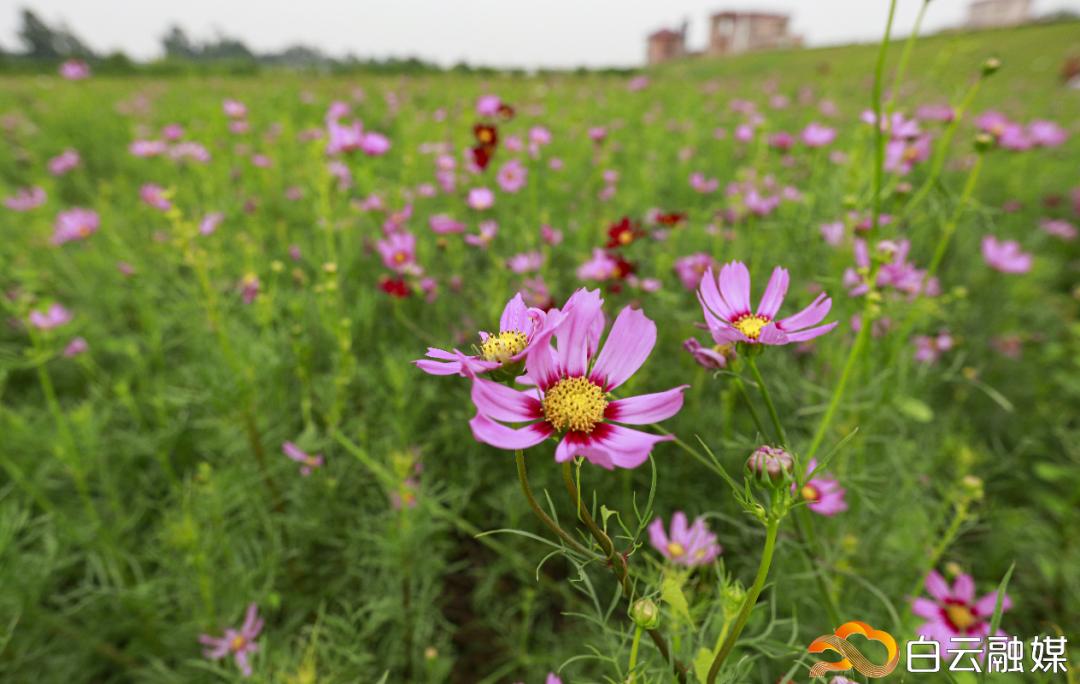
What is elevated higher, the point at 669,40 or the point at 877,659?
the point at 669,40

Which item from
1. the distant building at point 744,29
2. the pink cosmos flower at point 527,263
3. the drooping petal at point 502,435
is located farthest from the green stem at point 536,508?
the distant building at point 744,29

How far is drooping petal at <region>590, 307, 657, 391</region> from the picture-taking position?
0.51 m

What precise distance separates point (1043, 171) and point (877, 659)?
365cm

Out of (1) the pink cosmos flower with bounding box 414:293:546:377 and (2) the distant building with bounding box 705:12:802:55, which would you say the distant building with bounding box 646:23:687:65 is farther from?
(1) the pink cosmos flower with bounding box 414:293:546:377

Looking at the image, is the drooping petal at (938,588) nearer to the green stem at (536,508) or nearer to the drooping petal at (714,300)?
the drooping petal at (714,300)

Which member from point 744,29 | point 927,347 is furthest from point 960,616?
point 744,29

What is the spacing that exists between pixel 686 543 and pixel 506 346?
823 millimetres

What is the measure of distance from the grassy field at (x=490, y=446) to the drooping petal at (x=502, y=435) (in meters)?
0.07

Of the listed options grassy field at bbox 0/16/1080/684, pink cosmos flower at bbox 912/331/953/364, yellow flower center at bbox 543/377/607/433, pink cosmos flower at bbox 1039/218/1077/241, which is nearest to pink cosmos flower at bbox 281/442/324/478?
grassy field at bbox 0/16/1080/684

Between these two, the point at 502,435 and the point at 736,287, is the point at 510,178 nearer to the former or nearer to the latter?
the point at 736,287

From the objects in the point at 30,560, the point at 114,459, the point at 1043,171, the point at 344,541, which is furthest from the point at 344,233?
the point at 1043,171

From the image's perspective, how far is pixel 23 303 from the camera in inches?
41.9

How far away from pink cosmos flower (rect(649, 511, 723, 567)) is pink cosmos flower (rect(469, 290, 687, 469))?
0.51 m

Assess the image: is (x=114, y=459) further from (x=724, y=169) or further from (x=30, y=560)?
(x=724, y=169)
